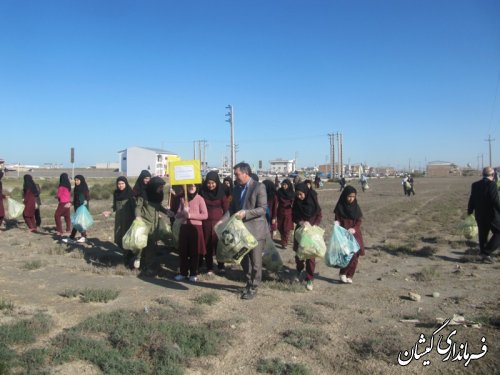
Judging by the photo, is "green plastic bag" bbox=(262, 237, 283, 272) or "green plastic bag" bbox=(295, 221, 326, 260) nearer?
"green plastic bag" bbox=(295, 221, 326, 260)

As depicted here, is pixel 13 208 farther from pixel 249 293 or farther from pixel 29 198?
pixel 249 293

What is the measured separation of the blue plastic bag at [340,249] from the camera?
645 cm

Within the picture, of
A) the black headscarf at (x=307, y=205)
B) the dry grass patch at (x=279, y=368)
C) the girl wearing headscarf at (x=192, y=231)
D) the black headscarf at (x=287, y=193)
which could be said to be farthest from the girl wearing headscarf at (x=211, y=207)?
the dry grass patch at (x=279, y=368)

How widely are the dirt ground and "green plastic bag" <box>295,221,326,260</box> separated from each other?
570 mm

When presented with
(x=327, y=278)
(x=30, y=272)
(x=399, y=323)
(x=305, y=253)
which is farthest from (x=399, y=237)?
(x=30, y=272)

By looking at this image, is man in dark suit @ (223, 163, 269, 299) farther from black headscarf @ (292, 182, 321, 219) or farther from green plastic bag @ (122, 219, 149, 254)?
green plastic bag @ (122, 219, 149, 254)

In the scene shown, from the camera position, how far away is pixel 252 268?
603cm

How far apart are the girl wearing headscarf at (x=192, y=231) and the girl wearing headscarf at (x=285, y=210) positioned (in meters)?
3.75

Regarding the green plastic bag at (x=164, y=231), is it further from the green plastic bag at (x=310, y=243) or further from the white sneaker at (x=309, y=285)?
the white sneaker at (x=309, y=285)

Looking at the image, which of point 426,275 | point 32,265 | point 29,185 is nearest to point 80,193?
point 29,185

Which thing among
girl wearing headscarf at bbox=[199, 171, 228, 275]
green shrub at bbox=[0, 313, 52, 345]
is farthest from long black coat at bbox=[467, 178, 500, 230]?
green shrub at bbox=[0, 313, 52, 345]

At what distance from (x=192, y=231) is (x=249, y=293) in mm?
1450

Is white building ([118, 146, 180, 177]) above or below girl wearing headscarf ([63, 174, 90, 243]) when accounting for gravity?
above

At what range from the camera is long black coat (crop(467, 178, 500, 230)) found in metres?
8.50
